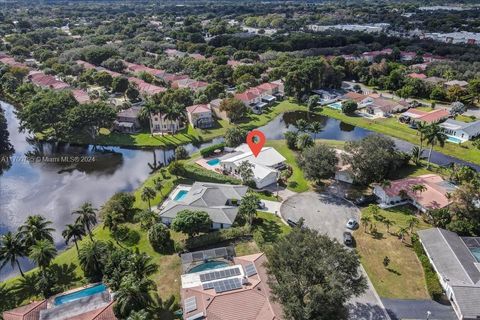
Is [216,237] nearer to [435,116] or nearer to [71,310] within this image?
[71,310]

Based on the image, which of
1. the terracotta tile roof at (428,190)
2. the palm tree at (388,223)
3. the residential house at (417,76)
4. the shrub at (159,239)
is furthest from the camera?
the residential house at (417,76)

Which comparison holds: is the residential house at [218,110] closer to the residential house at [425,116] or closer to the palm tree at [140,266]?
the residential house at [425,116]

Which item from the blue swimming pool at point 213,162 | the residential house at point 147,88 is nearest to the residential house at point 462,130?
the blue swimming pool at point 213,162

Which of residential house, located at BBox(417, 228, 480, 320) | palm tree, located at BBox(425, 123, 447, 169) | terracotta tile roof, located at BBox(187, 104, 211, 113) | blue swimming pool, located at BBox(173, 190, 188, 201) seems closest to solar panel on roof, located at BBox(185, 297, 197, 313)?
blue swimming pool, located at BBox(173, 190, 188, 201)

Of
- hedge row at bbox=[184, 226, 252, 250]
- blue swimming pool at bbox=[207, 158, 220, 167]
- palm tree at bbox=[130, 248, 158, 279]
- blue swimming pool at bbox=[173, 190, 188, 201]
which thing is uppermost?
palm tree at bbox=[130, 248, 158, 279]

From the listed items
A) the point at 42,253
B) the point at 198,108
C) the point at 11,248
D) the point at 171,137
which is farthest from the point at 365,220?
the point at 198,108

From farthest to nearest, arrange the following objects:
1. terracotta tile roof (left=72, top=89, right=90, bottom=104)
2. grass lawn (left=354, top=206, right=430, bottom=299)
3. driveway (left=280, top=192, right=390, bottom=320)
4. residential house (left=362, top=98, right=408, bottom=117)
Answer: terracotta tile roof (left=72, top=89, right=90, bottom=104), residential house (left=362, top=98, right=408, bottom=117), driveway (left=280, top=192, right=390, bottom=320), grass lawn (left=354, top=206, right=430, bottom=299)

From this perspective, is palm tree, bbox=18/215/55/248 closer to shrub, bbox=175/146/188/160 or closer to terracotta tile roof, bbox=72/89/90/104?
shrub, bbox=175/146/188/160
